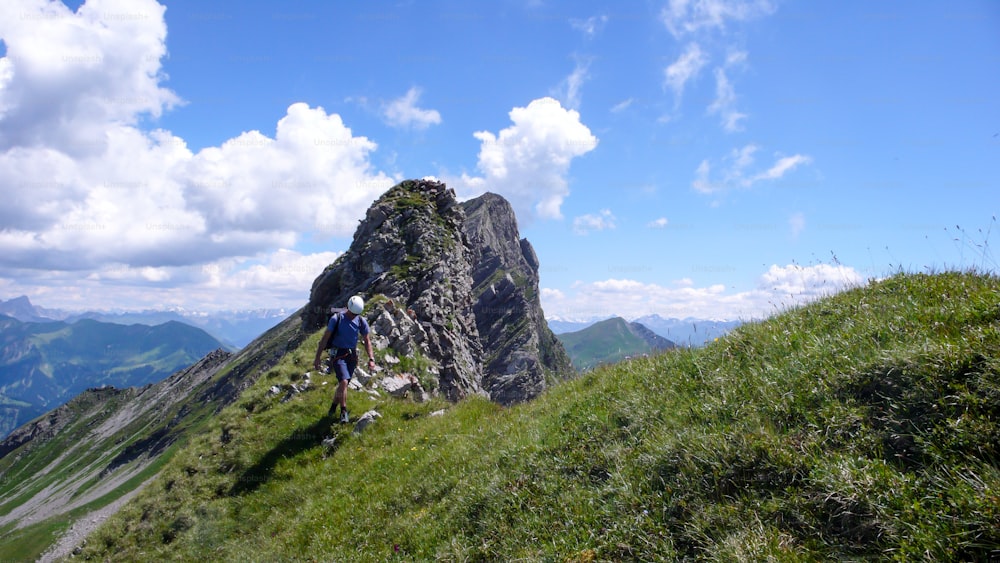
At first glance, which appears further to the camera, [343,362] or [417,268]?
[417,268]

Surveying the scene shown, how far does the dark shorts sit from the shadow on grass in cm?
179

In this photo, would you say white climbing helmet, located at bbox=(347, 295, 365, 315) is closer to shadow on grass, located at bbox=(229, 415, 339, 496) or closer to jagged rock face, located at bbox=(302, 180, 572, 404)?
shadow on grass, located at bbox=(229, 415, 339, 496)

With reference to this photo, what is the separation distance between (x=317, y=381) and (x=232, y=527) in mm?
6850

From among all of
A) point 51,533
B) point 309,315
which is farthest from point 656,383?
point 51,533

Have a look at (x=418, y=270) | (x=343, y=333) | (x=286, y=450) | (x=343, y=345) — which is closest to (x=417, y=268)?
(x=418, y=270)

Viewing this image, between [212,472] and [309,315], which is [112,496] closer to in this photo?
[309,315]

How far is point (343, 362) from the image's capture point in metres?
16.2

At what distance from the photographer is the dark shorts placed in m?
16.0

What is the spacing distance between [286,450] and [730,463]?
48.0 ft

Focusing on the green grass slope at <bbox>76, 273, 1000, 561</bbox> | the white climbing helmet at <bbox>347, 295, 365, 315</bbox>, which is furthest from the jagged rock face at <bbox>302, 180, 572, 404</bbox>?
the green grass slope at <bbox>76, 273, 1000, 561</bbox>

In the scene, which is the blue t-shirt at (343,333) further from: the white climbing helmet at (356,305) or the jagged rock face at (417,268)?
the jagged rock face at (417,268)

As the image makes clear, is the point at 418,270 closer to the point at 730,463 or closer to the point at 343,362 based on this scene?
the point at 343,362

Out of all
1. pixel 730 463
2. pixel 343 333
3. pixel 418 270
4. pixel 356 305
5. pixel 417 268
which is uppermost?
pixel 417 268

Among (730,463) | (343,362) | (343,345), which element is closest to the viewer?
(730,463)
